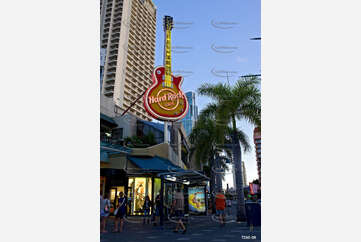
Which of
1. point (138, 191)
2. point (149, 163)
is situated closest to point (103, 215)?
point (149, 163)

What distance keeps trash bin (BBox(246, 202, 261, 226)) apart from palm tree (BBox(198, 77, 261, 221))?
0.74 metres

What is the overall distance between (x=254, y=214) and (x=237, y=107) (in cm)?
333

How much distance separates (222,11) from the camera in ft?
19.0

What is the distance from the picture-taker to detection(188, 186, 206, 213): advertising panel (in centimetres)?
1342

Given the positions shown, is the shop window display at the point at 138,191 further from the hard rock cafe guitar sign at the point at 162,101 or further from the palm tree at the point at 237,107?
the palm tree at the point at 237,107

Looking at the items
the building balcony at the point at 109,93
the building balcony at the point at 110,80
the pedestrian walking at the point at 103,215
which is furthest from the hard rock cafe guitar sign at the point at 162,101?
the building balcony at the point at 110,80

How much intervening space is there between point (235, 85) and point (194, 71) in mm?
1628

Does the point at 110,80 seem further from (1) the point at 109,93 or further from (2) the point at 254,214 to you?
(2) the point at 254,214

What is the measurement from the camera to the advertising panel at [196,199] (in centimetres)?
1342

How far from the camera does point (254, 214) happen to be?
5.26m

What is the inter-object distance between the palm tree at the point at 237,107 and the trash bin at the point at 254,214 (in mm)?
739

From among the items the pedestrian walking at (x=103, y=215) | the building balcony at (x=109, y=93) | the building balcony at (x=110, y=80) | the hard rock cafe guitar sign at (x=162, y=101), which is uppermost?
the building balcony at (x=110, y=80)
